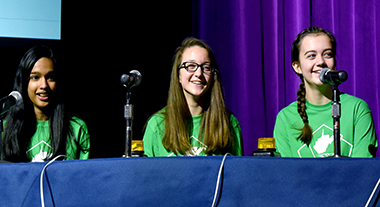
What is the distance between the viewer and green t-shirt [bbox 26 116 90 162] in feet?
8.18

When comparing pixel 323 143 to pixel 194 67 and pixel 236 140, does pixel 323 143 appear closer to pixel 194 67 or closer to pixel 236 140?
pixel 236 140

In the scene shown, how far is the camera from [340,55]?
8.62 feet

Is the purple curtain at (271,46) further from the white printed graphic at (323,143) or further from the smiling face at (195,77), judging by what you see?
the smiling face at (195,77)

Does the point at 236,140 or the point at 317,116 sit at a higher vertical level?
the point at 317,116

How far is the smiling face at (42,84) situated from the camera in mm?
2566

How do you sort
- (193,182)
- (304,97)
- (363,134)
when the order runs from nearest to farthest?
(193,182) → (363,134) → (304,97)

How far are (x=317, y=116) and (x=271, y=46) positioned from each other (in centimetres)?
93

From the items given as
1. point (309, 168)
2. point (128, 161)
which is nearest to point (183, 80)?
point (128, 161)

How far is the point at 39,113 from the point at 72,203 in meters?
1.49

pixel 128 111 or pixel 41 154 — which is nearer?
pixel 128 111

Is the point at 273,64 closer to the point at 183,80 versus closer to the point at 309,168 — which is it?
the point at 183,80

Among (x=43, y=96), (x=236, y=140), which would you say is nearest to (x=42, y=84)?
(x=43, y=96)

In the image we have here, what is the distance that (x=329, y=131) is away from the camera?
213cm

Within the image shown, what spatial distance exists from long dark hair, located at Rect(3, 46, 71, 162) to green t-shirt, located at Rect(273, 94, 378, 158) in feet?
4.14
